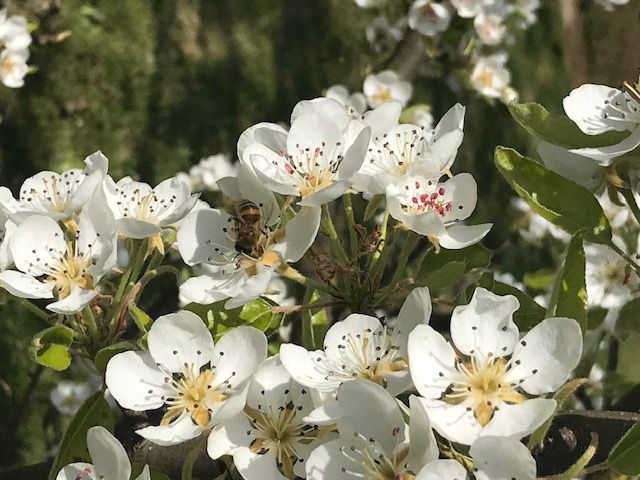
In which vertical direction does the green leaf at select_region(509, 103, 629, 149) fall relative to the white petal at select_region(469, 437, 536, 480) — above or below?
above

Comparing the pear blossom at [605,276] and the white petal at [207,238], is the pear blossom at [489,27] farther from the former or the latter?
the white petal at [207,238]

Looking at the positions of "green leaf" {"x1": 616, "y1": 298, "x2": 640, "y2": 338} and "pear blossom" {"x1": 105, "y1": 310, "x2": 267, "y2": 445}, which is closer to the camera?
"pear blossom" {"x1": 105, "y1": 310, "x2": 267, "y2": 445}

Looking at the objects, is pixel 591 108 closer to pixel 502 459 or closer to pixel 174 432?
pixel 502 459

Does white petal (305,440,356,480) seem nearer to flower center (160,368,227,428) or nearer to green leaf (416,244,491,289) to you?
flower center (160,368,227,428)

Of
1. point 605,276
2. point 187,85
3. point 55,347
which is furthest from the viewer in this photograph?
point 187,85

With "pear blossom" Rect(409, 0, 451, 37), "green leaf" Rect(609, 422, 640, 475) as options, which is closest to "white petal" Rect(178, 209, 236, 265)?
"green leaf" Rect(609, 422, 640, 475)

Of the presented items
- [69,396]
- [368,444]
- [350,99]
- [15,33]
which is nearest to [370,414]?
[368,444]

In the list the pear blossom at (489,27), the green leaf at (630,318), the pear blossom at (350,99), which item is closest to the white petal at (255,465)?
the green leaf at (630,318)
